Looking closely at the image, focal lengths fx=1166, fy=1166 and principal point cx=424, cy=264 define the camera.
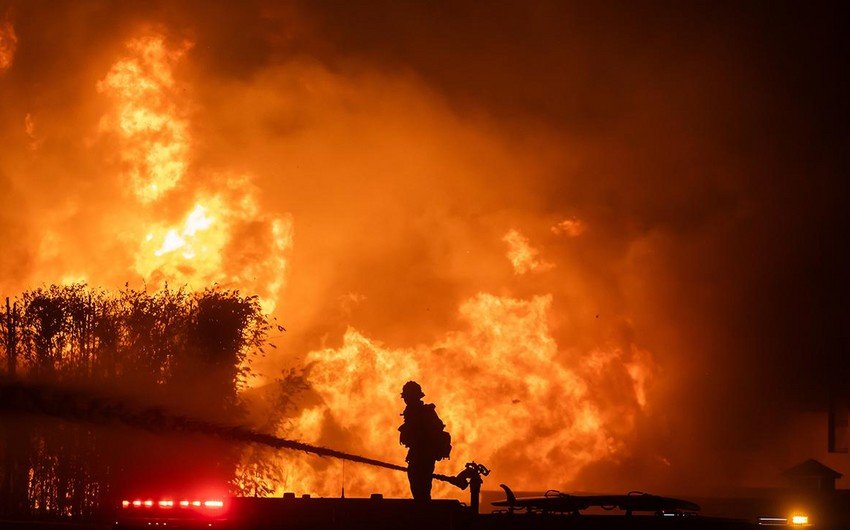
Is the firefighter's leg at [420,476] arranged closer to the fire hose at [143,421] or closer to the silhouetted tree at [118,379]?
the fire hose at [143,421]

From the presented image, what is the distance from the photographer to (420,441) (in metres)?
32.2

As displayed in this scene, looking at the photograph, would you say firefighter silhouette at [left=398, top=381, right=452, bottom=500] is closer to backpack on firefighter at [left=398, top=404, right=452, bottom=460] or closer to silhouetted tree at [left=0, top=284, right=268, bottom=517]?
backpack on firefighter at [left=398, top=404, right=452, bottom=460]

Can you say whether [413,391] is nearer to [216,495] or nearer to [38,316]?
[216,495]

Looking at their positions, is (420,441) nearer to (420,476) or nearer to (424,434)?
(424,434)

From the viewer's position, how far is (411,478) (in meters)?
32.3

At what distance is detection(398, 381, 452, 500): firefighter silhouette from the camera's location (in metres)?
32.1

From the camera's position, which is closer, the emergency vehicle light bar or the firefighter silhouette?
the emergency vehicle light bar

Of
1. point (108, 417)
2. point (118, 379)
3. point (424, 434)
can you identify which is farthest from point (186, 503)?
point (118, 379)

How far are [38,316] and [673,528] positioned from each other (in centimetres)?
7066

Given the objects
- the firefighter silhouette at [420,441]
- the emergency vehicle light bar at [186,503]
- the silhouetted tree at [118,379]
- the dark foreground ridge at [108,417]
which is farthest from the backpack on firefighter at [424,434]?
the silhouetted tree at [118,379]

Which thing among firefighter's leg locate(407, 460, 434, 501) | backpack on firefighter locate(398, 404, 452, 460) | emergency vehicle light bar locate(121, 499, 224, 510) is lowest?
emergency vehicle light bar locate(121, 499, 224, 510)

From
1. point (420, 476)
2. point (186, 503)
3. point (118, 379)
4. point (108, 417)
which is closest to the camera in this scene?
point (186, 503)

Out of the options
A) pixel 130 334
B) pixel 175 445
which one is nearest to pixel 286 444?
pixel 175 445

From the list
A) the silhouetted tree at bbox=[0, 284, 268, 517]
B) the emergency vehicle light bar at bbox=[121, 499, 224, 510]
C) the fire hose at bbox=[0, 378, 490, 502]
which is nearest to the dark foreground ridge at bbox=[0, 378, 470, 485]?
the fire hose at bbox=[0, 378, 490, 502]
